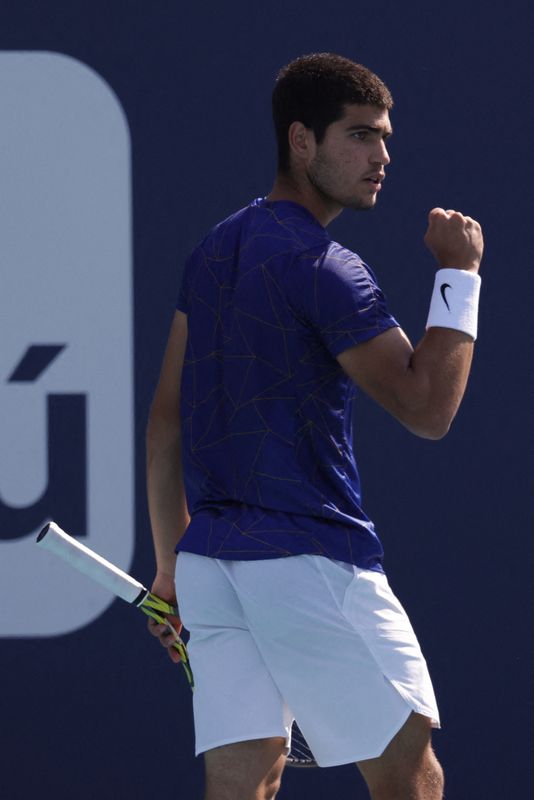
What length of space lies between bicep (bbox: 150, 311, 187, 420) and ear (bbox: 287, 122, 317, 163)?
1.23 feet

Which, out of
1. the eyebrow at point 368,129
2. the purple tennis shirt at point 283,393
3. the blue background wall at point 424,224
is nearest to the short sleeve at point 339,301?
the purple tennis shirt at point 283,393

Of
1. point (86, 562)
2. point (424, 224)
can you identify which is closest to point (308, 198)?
point (86, 562)

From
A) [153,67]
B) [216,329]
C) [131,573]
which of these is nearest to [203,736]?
[216,329]

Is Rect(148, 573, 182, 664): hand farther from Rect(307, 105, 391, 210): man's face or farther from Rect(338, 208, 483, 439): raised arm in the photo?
Rect(307, 105, 391, 210): man's face

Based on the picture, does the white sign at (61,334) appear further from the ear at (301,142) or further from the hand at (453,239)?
the hand at (453,239)

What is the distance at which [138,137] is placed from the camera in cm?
404

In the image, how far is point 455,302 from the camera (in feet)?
8.29

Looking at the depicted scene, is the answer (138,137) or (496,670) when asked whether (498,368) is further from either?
(138,137)

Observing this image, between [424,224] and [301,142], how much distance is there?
53.7 inches

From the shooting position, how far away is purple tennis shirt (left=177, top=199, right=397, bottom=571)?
2496mm

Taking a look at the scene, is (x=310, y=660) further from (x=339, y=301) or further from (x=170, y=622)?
(x=339, y=301)

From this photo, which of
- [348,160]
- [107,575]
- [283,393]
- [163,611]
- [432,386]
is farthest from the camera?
[163,611]

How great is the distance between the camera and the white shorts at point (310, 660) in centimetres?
251

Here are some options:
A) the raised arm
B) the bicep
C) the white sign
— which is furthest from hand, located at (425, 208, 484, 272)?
the white sign
